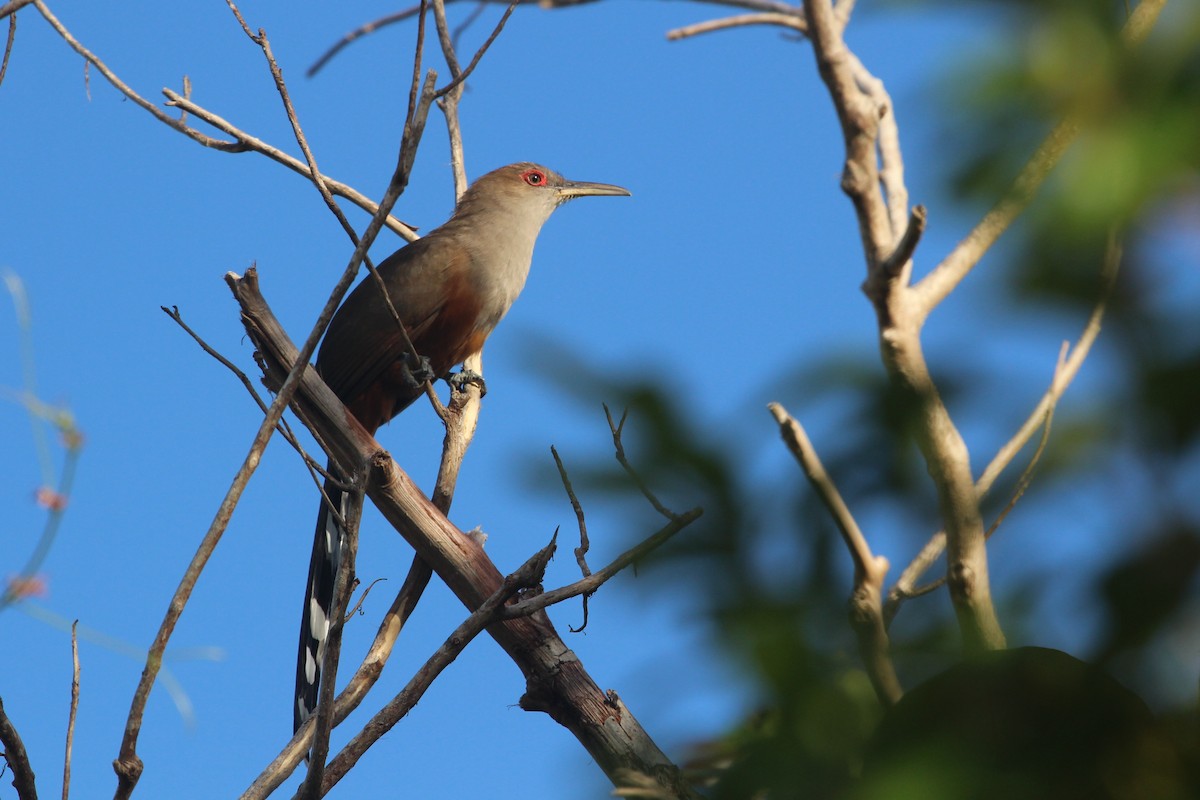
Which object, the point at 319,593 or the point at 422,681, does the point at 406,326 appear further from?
the point at 422,681

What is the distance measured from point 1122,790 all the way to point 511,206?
484 cm

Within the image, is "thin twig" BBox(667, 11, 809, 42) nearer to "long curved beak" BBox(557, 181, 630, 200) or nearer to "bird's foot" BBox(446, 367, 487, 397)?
"bird's foot" BBox(446, 367, 487, 397)

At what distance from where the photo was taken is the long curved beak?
19.1 feet

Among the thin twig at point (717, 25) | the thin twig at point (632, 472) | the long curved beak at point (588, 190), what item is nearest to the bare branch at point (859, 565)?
the thin twig at point (632, 472)

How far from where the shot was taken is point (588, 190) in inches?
231

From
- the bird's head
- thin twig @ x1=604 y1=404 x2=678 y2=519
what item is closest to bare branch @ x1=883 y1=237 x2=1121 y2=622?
thin twig @ x1=604 y1=404 x2=678 y2=519

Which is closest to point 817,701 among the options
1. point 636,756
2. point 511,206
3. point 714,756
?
point 714,756

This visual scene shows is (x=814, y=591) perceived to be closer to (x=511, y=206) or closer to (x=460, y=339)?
(x=460, y=339)

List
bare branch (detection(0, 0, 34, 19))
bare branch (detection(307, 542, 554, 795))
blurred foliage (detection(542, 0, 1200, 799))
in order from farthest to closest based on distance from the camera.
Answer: bare branch (detection(0, 0, 34, 19)) < bare branch (detection(307, 542, 554, 795)) < blurred foliage (detection(542, 0, 1200, 799))

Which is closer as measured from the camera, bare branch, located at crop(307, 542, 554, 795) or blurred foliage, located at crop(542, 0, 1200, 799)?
blurred foliage, located at crop(542, 0, 1200, 799)

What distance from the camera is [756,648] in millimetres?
835

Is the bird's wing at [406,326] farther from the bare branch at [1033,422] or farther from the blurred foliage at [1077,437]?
the blurred foliage at [1077,437]

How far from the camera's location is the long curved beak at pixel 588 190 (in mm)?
5812

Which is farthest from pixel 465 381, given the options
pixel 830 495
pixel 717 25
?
pixel 830 495
